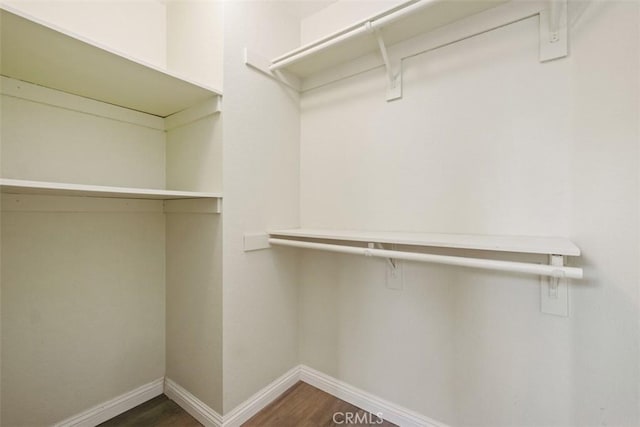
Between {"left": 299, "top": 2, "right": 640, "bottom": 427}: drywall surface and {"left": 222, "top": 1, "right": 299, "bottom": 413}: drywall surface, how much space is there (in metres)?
0.21

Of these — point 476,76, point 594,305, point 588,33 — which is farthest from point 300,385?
point 588,33

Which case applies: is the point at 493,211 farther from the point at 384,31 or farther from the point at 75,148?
the point at 75,148

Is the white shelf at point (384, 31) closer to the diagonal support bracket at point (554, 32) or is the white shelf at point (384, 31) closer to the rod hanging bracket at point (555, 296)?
the diagonal support bracket at point (554, 32)

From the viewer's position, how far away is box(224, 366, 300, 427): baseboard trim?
1.41 meters

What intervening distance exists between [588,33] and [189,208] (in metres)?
1.92

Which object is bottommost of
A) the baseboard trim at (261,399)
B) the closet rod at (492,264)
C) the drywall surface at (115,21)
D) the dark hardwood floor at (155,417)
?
the dark hardwood floor at (155,417)

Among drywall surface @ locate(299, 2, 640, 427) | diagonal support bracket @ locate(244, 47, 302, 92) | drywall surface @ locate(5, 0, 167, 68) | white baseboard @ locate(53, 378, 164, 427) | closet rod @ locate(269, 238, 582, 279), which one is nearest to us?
closet rod @ locate(269, 238, 582, 279)

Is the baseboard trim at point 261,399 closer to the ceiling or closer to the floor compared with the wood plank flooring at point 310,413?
closer to the ceiling

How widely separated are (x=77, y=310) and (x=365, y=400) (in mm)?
1619

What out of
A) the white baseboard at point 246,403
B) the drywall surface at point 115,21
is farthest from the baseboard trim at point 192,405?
the drywall surface at point 115,21

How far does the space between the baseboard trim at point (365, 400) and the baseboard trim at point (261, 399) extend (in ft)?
0.32

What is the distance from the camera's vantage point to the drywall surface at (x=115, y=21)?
1242 millimetres

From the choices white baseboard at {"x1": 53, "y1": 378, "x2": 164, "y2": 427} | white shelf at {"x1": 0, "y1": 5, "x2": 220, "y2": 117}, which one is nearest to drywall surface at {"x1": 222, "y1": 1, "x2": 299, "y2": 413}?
white shelf at {"x1": 0, "y1": 5, "x2": 220, "y2": 117}

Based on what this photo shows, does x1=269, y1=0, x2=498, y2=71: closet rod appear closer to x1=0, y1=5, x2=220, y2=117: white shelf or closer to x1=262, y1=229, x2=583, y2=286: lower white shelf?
x1=0, y1=5, x2=220, y2=117: white shelf
